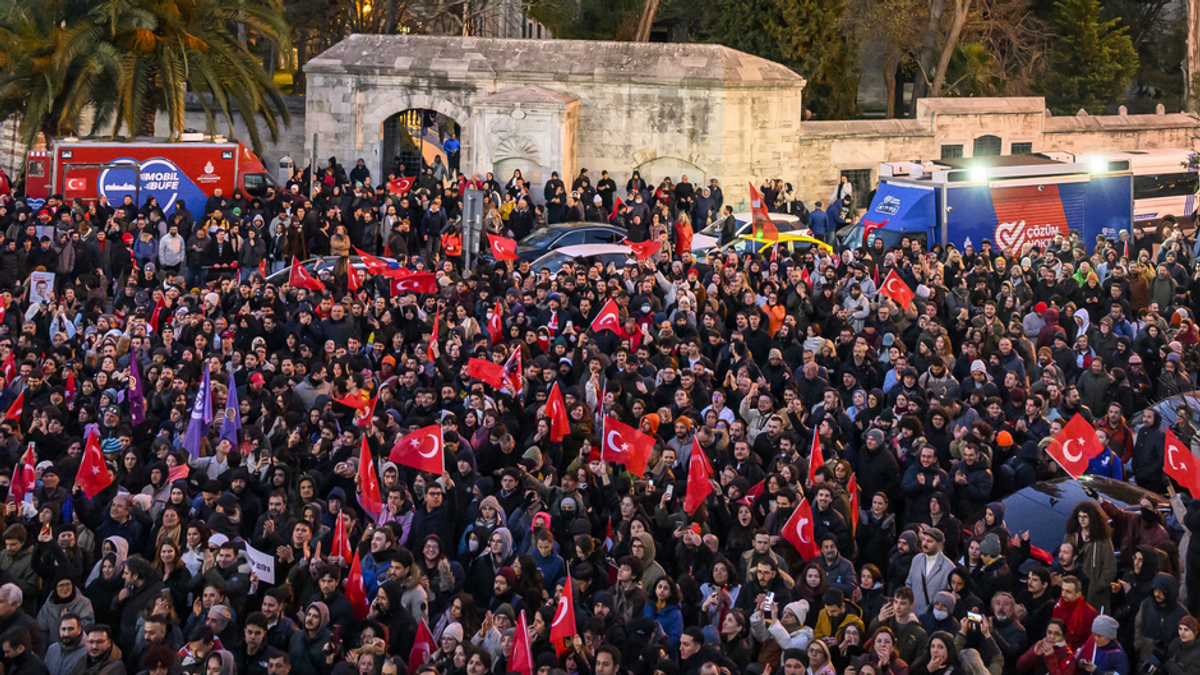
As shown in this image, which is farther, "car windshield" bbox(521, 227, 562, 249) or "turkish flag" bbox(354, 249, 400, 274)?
"car windshield" bbox(521, 227, 562, 249)

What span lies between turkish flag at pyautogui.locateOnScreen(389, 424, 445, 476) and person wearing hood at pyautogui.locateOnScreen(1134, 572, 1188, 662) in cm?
538

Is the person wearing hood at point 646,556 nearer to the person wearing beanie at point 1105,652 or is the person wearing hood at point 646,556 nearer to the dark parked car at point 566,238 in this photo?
the person wearing beanie at point 1105,652

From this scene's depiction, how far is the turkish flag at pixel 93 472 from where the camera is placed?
42.1 ft

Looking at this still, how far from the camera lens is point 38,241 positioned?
2295cm

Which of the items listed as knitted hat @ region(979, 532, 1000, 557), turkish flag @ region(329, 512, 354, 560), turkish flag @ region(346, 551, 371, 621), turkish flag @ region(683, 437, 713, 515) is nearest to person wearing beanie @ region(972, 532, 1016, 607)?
knitted hat @ region(979, 532, 1000, 557)

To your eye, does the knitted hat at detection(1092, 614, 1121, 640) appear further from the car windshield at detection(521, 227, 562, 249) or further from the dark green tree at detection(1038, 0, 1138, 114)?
the dark green tree at detection(1038, 0, 1138, 114)

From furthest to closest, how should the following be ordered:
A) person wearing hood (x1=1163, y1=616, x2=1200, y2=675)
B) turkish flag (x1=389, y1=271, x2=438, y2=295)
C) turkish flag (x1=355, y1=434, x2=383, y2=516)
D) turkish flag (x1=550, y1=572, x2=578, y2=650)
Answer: turkish flag (x1=389, y1=271, x2=438, y2=295)
turkish flag (x1=355, y1=434, x2=383, y2=516)
turkish flag (x1=550, y1=572, x2=578, y2=650)
person wearing hood (x1=1163, y1=616, x2=1200, y2=675)

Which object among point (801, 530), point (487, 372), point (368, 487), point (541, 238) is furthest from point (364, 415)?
point (541, 238)

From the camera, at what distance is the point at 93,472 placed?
12859 mm

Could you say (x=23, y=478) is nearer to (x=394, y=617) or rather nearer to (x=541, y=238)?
(x=394, y=617)

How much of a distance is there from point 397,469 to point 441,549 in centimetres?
208

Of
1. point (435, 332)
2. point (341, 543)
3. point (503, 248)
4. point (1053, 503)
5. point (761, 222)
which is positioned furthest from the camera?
point (761, 222)

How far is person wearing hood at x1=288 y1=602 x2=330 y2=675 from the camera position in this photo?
32.0 ft

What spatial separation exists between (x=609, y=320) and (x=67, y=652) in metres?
8.54
